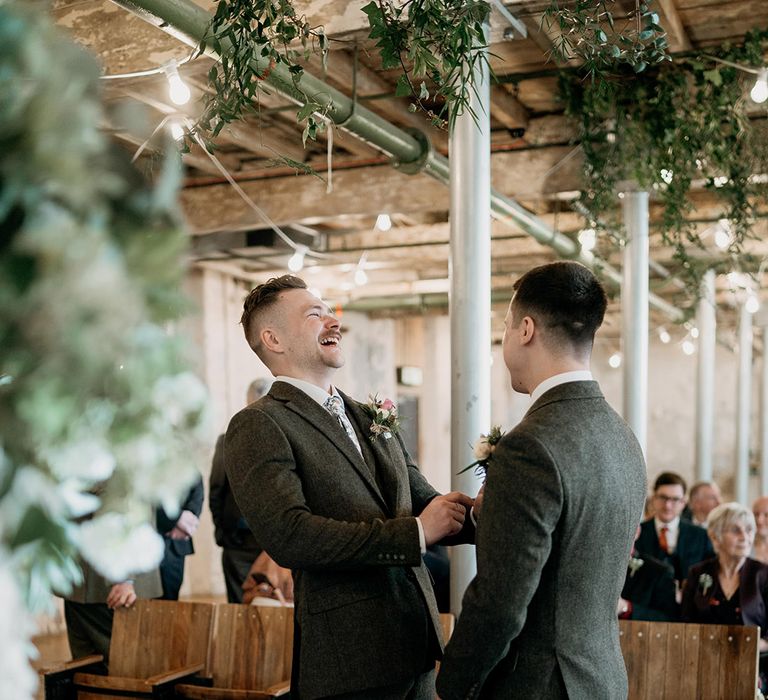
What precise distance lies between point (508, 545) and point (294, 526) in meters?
0.53

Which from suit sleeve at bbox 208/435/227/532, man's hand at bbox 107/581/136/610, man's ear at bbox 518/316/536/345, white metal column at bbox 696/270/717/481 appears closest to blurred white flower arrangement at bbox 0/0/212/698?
man's ear at bbox 518/316/536/345

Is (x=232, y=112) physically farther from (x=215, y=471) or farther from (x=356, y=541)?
(x=215, y=471)

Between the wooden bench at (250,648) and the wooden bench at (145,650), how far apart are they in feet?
0.20

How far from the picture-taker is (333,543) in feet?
7.43

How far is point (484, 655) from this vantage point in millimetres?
2053

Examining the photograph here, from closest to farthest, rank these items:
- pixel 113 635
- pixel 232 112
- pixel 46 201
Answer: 1. pixel 46 201
2. pixel 232 112
3. pixel 113 635

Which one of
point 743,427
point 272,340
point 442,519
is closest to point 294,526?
point 442,519

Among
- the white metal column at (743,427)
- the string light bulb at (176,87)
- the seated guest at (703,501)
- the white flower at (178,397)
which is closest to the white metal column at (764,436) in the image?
the white metal column at (743,427)

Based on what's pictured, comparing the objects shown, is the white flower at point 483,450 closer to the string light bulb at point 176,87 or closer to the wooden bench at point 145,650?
the wooden bench at point 145,650

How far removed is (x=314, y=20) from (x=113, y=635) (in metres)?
2.68

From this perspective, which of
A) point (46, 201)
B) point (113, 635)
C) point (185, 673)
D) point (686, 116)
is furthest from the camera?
point (686, 116)

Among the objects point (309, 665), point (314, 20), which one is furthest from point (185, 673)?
point (314, 20)

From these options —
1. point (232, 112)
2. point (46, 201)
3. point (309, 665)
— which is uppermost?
point (232, 112)

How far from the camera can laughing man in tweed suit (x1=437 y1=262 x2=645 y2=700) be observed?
78.6 inches
